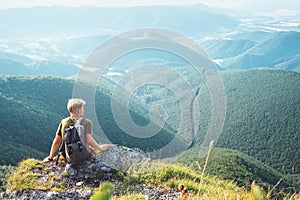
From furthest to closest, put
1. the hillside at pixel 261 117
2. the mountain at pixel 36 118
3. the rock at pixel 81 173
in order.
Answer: the hillside at pixel 261 117
the mountain at pixel 36 118
the rock at pixel 81 173

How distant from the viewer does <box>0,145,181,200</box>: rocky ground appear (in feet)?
21.2

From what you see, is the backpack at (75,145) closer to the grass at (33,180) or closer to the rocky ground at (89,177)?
the rocky ground at (89,177)

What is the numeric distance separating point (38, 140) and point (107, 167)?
68.3m

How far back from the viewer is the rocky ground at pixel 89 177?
21.2 feet

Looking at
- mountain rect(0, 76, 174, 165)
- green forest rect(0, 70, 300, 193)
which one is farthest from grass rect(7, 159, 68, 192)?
Answer: green forest rect(0, 70, 300, 193)

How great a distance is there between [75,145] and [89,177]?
84cm

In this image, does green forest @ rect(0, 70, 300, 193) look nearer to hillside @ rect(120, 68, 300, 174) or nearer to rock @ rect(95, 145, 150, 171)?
hillside @ rect(120, 68, 300, 174)

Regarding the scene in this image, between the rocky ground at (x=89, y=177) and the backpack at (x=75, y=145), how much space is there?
223mm

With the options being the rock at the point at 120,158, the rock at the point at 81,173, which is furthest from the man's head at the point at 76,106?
the rock at the point at 120,158

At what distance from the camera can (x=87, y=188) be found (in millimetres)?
6672

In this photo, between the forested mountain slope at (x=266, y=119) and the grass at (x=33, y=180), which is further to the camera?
the forested mountain slope at (x=266, y=119)

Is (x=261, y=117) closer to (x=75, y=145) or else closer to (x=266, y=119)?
(x=266, y=119)

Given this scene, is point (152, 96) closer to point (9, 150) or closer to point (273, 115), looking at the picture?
point (273, 115)

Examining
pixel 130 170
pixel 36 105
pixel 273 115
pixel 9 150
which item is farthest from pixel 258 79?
pixel 130 170
